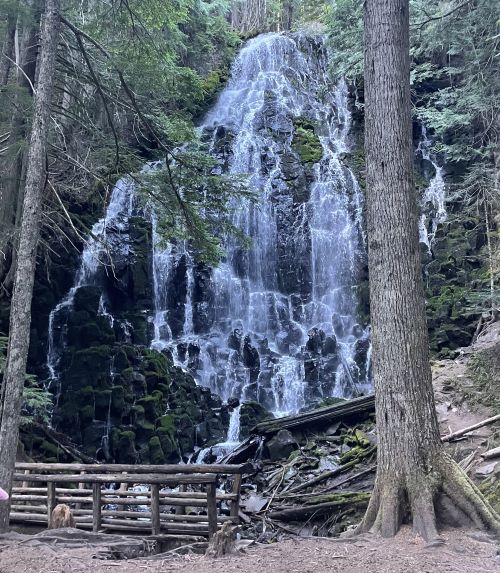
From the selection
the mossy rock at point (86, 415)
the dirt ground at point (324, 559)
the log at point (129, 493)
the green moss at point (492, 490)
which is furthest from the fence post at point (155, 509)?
the mossy rock at point (86, 415)

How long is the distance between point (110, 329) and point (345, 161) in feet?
36.4

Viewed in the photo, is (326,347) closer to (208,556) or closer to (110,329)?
(110,329)

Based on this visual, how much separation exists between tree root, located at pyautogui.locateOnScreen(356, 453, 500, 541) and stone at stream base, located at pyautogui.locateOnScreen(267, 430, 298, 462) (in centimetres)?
643

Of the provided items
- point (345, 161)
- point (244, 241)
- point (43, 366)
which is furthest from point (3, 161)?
point (345, 161)

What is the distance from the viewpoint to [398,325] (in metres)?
5.70

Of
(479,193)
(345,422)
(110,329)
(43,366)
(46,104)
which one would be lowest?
(345,422)

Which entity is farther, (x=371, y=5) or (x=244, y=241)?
(x=244, y=241)

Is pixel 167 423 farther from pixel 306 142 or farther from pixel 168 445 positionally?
pixel 306 142

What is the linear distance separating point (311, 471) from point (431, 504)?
18.1ft

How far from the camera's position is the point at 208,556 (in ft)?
16.9

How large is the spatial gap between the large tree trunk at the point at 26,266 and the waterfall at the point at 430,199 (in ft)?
45.1

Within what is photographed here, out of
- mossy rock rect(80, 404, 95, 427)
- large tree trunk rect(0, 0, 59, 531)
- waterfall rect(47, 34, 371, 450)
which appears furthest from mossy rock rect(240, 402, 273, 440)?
large tree trunk rect(0, 0, 59, 531)

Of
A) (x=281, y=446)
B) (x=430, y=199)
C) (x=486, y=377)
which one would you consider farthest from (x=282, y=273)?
(x=486, y=377)

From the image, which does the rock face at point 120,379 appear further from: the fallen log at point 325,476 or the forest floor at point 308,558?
the forest floor at point 308,558
